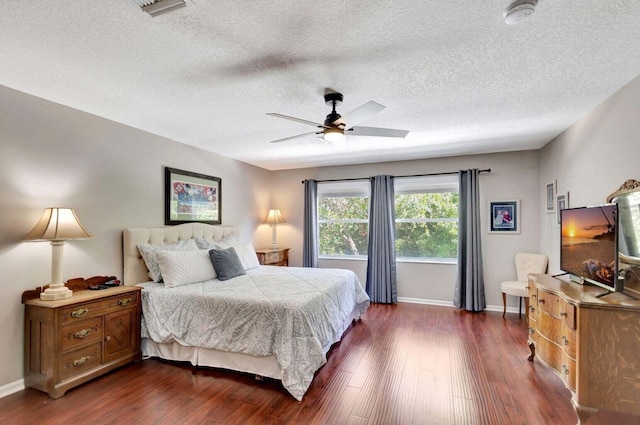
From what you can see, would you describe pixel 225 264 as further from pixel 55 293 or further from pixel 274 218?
pixel 274 218

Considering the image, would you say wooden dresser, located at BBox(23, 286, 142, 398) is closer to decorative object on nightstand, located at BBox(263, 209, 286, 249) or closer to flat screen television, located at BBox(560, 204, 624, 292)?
decorative object on nightstand, located at BBox(263, 209, 286, 249)

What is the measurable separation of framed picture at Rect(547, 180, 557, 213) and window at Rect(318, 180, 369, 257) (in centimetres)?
261

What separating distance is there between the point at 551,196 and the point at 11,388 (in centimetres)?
588

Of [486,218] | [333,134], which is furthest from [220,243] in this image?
[486,218]

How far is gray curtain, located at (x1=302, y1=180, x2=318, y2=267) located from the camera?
18.8 ft

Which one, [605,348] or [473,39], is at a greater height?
[473,39]

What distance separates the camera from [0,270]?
7.92ft

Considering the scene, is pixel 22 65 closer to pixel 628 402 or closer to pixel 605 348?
pixel 605 348

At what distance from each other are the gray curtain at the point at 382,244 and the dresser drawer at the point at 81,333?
376cm

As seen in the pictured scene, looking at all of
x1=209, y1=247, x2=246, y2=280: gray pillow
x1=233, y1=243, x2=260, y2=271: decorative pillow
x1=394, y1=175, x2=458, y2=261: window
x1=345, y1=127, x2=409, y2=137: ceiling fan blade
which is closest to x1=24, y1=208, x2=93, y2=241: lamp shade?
x1=209, y1=247, x2=246, y2=280: gray pillow

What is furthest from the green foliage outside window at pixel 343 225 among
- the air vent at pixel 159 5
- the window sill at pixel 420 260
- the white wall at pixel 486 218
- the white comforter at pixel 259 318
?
the air vent at pixel 159 5

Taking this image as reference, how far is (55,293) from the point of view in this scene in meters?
2.53

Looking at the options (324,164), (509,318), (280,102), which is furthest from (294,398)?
(324,164)

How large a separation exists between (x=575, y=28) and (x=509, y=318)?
3.80 m
